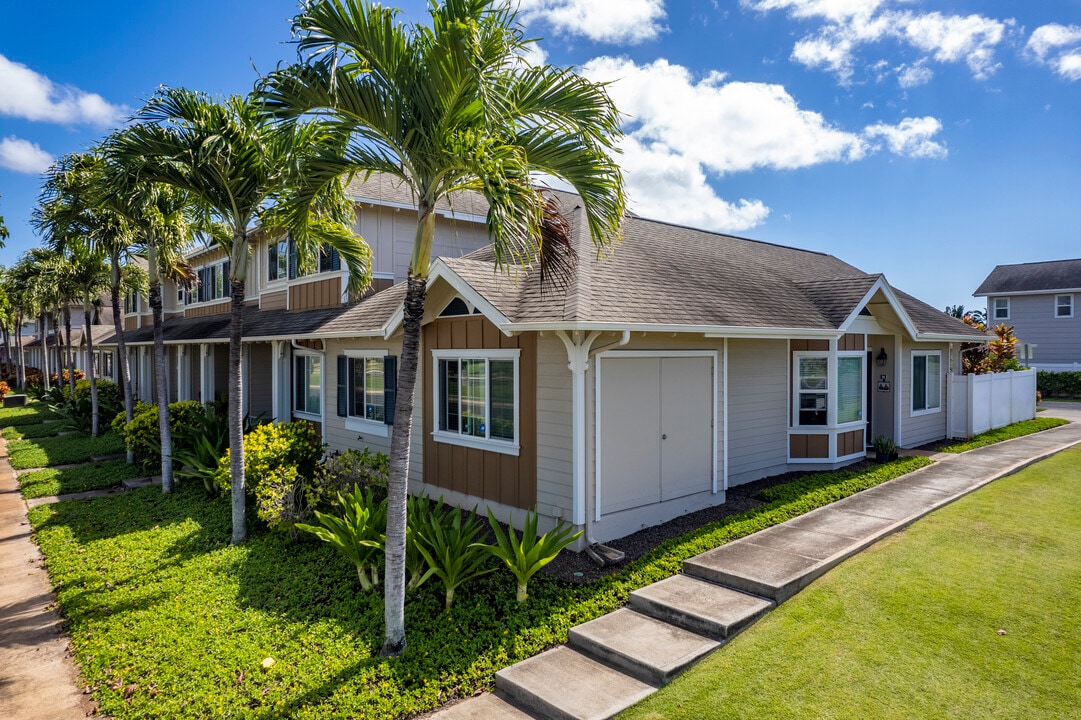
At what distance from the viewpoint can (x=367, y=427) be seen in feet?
42.3

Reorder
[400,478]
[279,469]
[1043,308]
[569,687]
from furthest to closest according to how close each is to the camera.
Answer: [1043,308] → [279,469] → [400,478] → [569,687]

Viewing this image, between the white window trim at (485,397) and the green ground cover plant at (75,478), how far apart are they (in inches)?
338

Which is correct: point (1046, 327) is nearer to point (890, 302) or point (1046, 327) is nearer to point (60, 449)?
point (890, 302)

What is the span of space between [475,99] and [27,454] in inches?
765

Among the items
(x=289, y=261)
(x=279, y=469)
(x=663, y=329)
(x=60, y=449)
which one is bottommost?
(x=60, y=449)

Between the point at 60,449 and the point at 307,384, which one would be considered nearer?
the point at 307,384

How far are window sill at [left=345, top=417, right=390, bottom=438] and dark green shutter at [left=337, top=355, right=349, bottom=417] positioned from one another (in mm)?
297

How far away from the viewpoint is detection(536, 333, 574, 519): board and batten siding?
8.07m

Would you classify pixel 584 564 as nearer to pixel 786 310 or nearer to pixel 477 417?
pixel 477 417

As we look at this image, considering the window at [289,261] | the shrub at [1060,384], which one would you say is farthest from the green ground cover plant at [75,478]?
the shrub at [1060,384]

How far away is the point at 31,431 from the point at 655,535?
81.1 feet

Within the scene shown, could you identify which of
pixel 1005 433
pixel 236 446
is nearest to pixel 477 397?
pixel 236 446

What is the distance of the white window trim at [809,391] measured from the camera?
11.9 m

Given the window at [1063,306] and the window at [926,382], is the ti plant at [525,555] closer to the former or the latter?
the window at [926,382]
